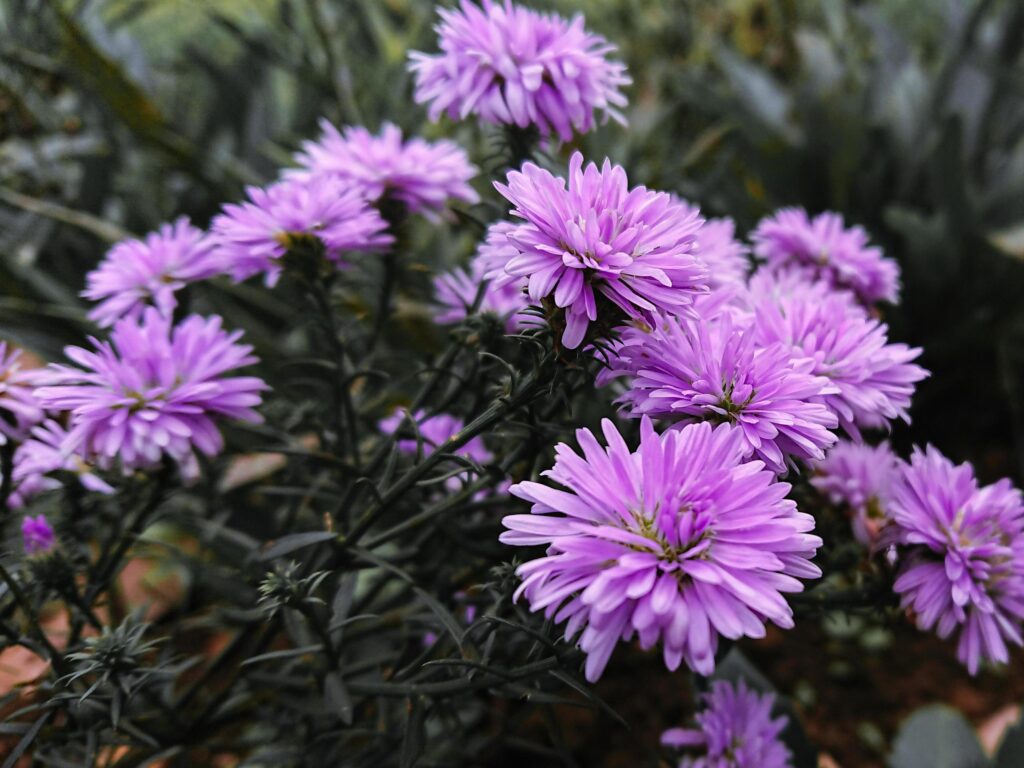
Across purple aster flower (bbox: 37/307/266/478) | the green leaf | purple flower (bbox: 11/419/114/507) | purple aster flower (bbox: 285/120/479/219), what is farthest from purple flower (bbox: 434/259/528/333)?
the green leaf

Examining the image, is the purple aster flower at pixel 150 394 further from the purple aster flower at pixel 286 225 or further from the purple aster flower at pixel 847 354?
the purple aster flower at pixel 847 354

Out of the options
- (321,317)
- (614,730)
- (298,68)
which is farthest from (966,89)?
(321,317)

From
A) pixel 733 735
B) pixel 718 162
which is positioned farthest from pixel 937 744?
pixel 718 162

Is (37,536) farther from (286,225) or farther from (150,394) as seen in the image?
(286,225)

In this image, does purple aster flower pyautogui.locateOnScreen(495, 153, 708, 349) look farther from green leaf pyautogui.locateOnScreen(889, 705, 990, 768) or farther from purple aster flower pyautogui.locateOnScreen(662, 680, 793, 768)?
green leaf pyautogui.locateOnScreen(889, 705, 990, 768)

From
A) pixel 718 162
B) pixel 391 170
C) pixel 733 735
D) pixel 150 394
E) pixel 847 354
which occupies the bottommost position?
pixel 733 735

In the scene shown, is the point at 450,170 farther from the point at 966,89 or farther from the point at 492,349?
the point at 966,89
